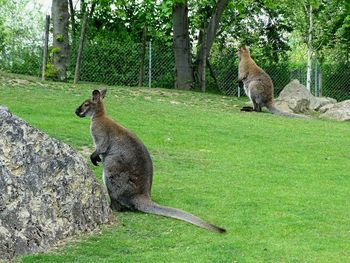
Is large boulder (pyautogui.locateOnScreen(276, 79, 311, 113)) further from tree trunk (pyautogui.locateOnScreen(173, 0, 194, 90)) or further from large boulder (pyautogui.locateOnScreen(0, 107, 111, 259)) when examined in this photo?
large boulder (pyautogui.locateOnScreen(0, 107, 111, 259))

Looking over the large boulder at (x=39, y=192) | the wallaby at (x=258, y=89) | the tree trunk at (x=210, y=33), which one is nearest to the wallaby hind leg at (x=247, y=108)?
the wallaby at (x=258, y=89)

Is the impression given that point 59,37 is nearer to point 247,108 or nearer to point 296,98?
point 247,108

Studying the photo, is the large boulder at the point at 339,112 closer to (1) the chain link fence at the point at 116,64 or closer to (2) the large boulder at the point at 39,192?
(1) the chain link fence at the point at 116,64

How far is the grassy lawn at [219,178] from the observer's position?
7570mm

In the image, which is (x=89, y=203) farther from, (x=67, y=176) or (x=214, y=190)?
(x=214, y=190)

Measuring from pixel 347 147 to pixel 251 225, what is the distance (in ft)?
24.3

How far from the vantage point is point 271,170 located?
12.3m

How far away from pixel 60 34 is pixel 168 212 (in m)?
17.2

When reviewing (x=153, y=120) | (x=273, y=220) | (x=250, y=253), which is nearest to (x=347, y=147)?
(x=153, y=120)

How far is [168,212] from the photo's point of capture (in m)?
8.73

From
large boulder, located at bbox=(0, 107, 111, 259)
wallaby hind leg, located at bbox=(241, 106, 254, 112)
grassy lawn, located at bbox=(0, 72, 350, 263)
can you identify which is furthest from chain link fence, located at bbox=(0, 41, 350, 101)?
large boulder, located at bbox=(0, 107, 111, 259)

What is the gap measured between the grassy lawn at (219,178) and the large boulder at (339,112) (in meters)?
1.16

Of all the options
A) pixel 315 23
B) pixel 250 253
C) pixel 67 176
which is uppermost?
pixel 315 23

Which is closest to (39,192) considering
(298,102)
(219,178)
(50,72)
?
(219,178)
